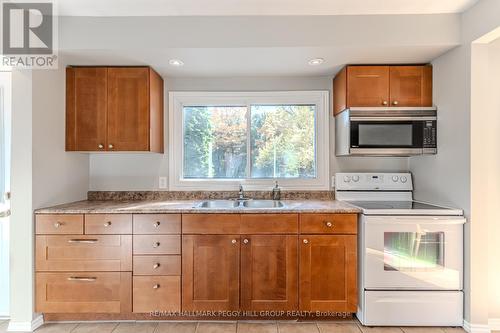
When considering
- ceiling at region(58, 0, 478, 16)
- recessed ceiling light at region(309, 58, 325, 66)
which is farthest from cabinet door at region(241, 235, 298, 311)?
ceiling at region(58, 0, 478, 16)

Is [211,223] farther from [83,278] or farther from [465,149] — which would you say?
[465,149]

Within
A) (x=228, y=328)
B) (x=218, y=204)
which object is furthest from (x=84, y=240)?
(x=228, y=328)

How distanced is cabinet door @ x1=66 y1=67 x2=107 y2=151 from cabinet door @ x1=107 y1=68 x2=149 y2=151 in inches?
2.7

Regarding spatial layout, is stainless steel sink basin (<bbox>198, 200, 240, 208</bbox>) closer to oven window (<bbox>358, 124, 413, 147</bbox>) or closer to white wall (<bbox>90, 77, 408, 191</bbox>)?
white wall (<bbox>90, 77, 408, 191</bbox>)

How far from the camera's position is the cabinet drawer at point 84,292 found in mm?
2201

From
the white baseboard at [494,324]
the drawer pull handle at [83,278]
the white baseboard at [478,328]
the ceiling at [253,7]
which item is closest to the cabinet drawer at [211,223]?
A: the drawer pull handle at [83,278]

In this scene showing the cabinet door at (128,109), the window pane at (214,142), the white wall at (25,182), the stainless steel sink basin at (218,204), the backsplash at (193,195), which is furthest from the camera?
the window pane at (214,142)

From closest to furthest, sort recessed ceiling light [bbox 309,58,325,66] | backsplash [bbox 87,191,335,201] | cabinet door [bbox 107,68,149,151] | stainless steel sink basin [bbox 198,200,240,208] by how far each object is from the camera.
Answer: recessed ceiling light [bbox 309,58,325,66] < cabinet door [bbox 107,68,149,151] < stainless steel sink basin [bbox 198,200,240,208] < backsplash [bbox 87,191,335,201]

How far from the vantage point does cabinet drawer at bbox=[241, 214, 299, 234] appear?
2.23 metres

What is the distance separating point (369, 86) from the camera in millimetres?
2492

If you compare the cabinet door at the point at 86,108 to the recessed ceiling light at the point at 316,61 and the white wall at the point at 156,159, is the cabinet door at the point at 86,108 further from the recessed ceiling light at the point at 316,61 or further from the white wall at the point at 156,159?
the recessed ceiling light at the point at 316,61

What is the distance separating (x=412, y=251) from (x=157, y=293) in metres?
1.94

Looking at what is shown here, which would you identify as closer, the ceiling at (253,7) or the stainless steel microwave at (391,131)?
the ceiling at (253,7)

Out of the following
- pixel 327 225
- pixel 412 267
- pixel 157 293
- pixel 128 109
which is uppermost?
pixel 128 109
